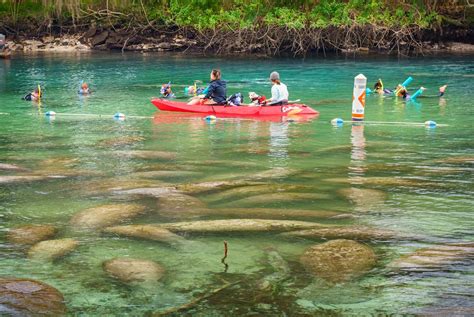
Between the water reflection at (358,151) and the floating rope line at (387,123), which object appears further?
the floating rope line at (387,123)

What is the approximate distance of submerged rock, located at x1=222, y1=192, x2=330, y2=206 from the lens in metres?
11.1

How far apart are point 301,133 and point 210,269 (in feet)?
33.3

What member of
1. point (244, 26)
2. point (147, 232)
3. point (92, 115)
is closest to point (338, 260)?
point (147, 232)

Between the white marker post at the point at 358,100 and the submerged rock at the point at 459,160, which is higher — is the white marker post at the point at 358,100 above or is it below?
above

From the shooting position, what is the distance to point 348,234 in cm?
948

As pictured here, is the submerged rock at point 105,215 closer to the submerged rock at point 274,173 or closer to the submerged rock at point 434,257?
the submerged rock at point 274,173

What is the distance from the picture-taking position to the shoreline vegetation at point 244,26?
44781 mm

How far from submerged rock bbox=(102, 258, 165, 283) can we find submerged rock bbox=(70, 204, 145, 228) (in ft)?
4.99

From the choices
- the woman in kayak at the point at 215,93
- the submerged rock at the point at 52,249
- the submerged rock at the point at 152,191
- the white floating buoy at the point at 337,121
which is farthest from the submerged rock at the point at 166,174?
the woman in kayak at the point at 215,93

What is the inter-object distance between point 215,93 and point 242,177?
8.48 metres

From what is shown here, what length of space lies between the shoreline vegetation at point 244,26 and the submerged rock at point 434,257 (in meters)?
36.6

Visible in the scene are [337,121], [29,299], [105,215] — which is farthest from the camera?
[337,121]

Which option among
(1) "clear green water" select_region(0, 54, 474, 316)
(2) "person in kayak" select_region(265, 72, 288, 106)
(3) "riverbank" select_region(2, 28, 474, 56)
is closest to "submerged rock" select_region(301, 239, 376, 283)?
(1) "clear green water" select_region(0, 54, 474, 316)

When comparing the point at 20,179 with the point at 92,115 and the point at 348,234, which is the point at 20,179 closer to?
the point at 348,234
